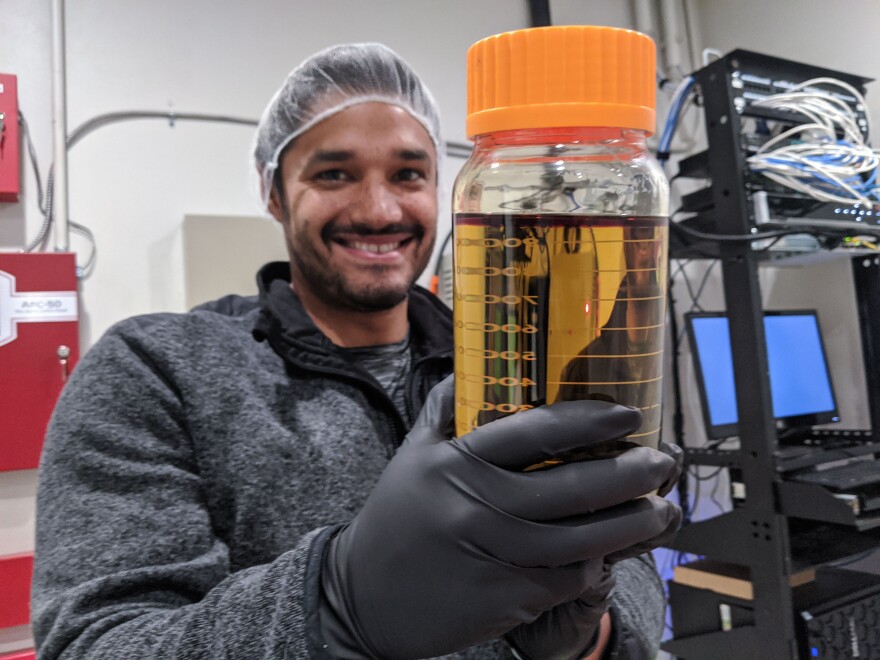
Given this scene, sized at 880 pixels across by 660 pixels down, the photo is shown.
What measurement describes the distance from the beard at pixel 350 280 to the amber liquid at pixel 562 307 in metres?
0.52

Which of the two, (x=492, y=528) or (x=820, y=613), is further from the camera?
(x=820, y=613)

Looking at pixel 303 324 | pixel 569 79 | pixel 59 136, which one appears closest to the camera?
pixel 569 79

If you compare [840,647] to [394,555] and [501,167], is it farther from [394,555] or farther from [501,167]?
[501,167]

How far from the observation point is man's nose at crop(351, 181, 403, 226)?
2.88 ft

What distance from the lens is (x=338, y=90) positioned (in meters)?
0.93

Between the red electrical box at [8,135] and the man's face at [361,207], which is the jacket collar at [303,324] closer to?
the man's face at [361,207]

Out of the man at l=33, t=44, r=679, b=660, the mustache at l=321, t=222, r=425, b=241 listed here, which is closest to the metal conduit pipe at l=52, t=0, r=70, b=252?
the man at l=33, t=44, r=679, b=660

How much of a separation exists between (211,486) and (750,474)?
110 cm

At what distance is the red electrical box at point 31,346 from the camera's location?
1.31 metres

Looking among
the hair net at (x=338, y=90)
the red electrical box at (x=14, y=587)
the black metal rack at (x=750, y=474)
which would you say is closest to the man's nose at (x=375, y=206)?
the hair net at (x=338, y=90)

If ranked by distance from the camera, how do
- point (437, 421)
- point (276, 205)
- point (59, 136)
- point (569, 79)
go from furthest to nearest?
point (59, 136), point (276, 205), point (437, 421), point (569, 79)

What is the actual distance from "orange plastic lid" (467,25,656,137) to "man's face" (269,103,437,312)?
534mm

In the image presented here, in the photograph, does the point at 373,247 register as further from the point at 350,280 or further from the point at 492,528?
the point at 492,528

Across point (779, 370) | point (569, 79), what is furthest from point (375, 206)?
point (779, 370)
